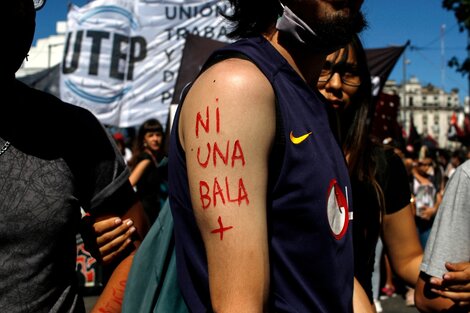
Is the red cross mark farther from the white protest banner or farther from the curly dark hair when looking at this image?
the white protest banner

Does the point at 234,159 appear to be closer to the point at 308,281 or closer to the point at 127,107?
the point at 308,281

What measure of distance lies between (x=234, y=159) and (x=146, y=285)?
46 cm

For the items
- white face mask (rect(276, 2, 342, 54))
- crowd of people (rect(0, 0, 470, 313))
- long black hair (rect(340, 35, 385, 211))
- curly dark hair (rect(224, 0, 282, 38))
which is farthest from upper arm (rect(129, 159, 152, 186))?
white face mask (rect(276, 2, 342, 54))

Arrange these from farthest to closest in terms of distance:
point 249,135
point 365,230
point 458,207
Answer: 1. point 365,230
2. point 458,207
3. point 249,135

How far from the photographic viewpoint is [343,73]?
308cm

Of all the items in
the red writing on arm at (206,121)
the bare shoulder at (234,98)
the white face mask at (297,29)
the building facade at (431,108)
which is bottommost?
the red writing on arm at (206,121)

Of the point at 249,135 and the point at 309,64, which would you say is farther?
the point at 309,64

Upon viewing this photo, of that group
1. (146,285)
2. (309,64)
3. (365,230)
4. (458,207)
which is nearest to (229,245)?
(146,285)

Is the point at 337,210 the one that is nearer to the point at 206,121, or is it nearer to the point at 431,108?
the point at 206,121

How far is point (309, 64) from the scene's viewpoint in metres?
1.75

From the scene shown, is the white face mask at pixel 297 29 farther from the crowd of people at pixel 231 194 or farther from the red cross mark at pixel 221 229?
the red cross mark at pixel 221 229

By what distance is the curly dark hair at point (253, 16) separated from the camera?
1775 millimetres

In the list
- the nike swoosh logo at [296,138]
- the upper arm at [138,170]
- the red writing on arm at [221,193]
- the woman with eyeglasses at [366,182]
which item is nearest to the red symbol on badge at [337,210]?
the nike swoosh logo at [296,138]

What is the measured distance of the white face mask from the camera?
167 centimetres
